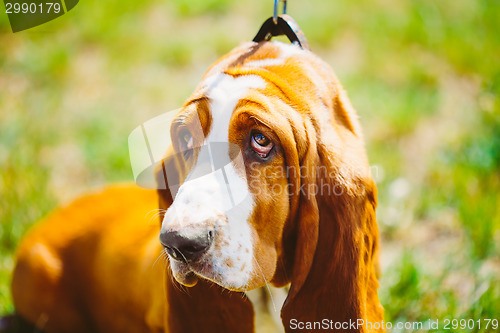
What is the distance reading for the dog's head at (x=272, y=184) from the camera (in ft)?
6.02

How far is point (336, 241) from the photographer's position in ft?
6.61

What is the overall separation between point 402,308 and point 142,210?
66.5 inches

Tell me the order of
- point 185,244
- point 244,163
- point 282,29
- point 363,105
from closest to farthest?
point 185,244 → point 244,163 → point 282,29 → point 363,105

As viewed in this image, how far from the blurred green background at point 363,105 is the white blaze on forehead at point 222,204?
1.55 metres

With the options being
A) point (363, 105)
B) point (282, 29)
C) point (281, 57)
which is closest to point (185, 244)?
point (281, 57)

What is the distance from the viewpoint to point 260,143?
193 centimetres

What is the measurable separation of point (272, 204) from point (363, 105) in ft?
10.9

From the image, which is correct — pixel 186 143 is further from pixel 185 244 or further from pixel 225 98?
pixel 185 244

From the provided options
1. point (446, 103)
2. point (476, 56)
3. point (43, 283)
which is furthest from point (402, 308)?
point (476, 56)

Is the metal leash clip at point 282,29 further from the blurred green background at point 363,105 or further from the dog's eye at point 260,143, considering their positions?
the blurred green background at point 363,105

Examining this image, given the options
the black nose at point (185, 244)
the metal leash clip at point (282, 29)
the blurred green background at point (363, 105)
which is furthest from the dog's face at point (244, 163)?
the blurred green background at point (363, 105)

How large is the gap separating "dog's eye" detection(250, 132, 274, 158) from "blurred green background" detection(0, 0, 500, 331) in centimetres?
161

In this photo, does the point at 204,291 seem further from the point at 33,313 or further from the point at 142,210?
the point at 33,313

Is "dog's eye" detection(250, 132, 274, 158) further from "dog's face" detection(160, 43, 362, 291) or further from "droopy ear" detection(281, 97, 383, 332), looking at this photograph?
"droopy ear" detection(281, 97, 383, 332)
